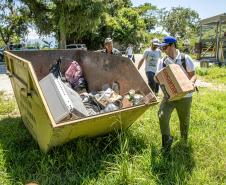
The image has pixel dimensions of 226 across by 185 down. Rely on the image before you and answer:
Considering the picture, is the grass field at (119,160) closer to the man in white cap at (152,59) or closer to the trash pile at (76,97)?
the trash pile at (76,97)

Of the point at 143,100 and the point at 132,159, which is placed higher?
the point at 143,100

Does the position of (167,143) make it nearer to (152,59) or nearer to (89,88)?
(89,88)

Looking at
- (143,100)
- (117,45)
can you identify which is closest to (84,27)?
(117,45)

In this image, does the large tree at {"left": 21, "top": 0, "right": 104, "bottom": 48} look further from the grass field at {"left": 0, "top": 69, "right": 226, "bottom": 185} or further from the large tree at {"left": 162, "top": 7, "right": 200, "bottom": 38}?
the large tree at {"left": 162, "top": 7, "right": 200, "bottom": 38}

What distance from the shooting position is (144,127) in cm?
557

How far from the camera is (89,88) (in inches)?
245

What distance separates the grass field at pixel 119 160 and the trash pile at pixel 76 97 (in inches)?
16.4

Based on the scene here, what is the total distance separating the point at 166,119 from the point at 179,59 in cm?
82

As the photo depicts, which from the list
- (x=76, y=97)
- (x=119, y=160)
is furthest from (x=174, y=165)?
(x=76, y=97)

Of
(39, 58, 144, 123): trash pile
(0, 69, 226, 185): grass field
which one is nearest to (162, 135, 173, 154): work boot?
(0, 69, 226, 185): grass field

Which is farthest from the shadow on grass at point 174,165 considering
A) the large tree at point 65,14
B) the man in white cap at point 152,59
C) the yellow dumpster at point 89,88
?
the large tree at point 65,14

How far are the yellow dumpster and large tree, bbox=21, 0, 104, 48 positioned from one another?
13.9 meters

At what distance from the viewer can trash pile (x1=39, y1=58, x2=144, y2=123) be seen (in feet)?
14.4

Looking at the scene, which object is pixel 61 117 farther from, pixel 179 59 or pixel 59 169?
pixel 179 59
